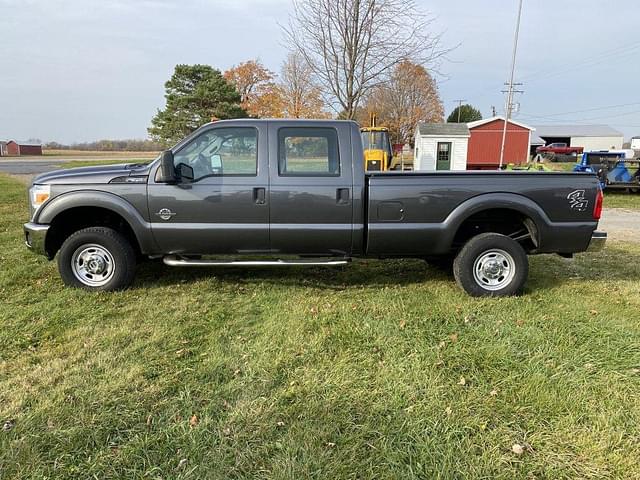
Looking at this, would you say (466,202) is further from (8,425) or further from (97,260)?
(8,425)

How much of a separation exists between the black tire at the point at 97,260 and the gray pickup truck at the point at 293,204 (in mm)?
14

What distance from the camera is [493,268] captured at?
16.1ft

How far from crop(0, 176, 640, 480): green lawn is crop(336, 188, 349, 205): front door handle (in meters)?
1.06

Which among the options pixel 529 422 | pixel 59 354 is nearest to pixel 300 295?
pixel 59 354

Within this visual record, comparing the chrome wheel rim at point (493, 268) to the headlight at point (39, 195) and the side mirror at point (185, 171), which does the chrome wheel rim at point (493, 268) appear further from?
the headlight at point (39, 195)

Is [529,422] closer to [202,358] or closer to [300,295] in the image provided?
[202,358]

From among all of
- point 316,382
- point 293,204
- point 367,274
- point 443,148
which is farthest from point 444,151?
point 316,382

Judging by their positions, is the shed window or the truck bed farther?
the shed window

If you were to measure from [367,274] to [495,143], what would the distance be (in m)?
31.2

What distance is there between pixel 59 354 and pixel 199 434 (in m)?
1.67

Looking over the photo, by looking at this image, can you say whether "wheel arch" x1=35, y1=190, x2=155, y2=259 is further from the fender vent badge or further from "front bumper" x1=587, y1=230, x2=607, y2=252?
"front bumper" x1=587, y1=230, x2=607, y2=252

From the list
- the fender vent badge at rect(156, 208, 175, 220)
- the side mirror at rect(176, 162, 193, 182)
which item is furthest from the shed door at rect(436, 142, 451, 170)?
the fender vent badge at rect(156, 208, 175, 220)

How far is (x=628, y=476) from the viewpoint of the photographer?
2.26 m

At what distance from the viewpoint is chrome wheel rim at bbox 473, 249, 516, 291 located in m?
4.88
